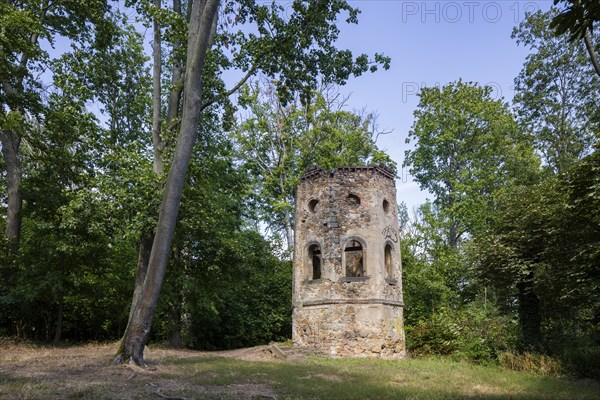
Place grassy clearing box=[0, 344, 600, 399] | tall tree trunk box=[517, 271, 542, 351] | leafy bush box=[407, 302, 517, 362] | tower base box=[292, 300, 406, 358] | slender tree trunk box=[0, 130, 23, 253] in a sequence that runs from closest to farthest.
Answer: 1. grassy clearing box=[0, 344, 600, 399]
2. tall tree trunk box=[517, 271, 542, 351]
3. leafy bush box=[407, 302, 517, 362]
4. tower base box=[292, 300, 406, 358]
5. slender tree trunk box=[0, 130, 23, 253]

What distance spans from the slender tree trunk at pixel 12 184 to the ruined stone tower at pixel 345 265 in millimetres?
10198

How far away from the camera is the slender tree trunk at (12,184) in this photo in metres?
15.5

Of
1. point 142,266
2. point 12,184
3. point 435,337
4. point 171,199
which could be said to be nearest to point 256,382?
point 171,199

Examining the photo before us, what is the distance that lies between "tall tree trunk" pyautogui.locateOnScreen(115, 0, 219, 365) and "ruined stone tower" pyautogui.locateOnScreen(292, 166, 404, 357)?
717 cm

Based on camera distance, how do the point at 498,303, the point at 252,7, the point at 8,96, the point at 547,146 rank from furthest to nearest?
the point at 547,146 < the point at 498,303 < the point at 8,96 < the point at 252,7

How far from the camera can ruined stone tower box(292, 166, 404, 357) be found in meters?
15.4

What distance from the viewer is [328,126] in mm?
26625

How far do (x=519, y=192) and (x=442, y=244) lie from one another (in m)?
9.62

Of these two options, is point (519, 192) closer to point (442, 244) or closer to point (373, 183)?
point (373, 183)

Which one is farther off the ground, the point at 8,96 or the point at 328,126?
the point at 328,126

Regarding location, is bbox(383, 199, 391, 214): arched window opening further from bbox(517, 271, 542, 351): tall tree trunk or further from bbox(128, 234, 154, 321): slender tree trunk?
bbox(128, 234, 154, 321): slender tree trunk

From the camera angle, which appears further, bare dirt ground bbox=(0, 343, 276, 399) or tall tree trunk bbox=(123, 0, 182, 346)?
tall tree trunk bbox=(123, 0, 182, 346)

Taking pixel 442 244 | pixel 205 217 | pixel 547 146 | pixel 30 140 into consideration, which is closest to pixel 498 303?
pixel 442 244

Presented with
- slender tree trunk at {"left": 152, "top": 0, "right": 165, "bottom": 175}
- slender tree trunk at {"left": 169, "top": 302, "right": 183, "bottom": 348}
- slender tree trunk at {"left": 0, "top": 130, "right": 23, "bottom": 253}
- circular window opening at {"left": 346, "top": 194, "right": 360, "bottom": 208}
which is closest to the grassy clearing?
slender tree trunk at {"left": 0, "top": 130, "right": 23, "bottom": 253}
